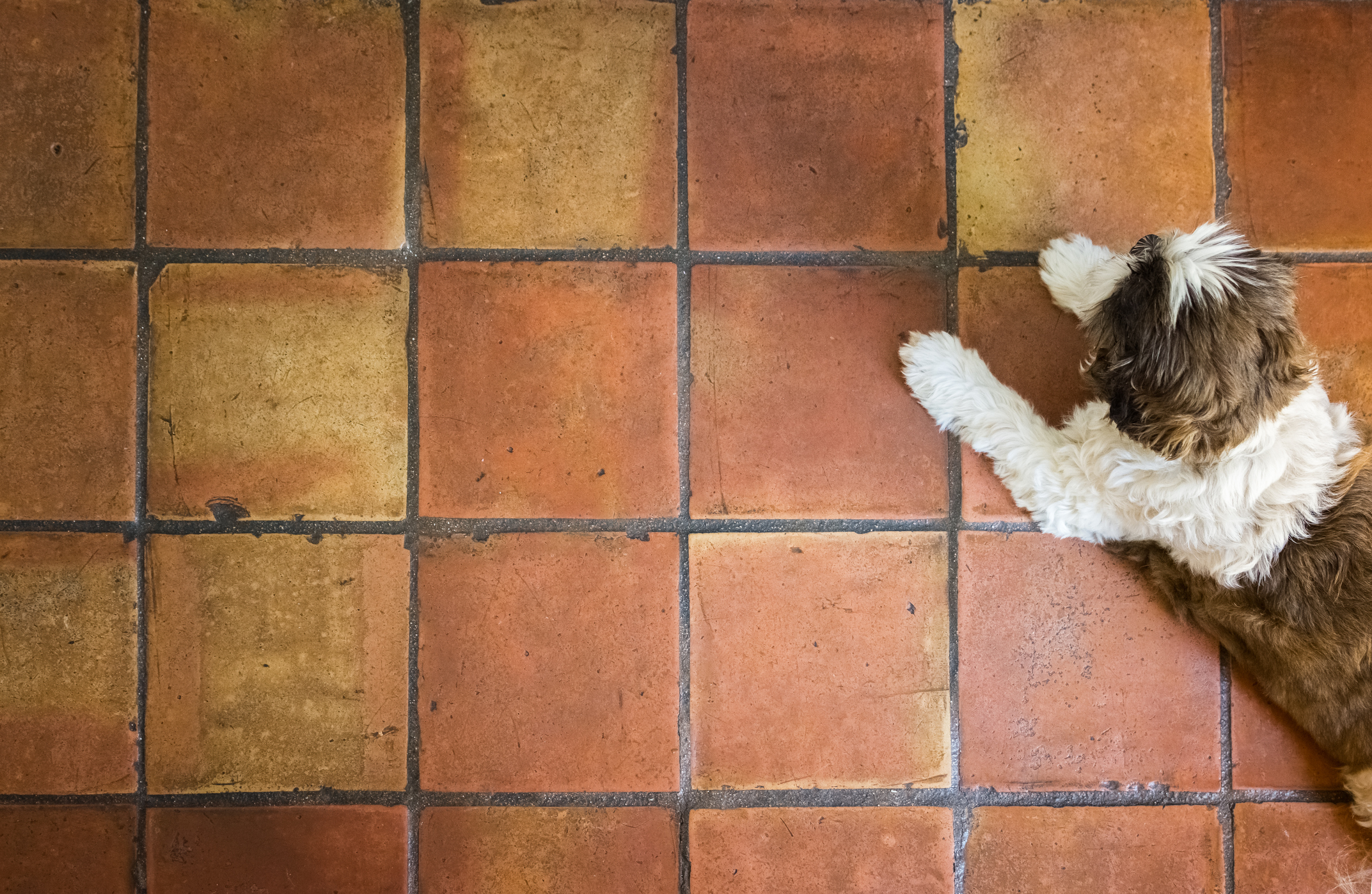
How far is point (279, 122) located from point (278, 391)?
585 mm

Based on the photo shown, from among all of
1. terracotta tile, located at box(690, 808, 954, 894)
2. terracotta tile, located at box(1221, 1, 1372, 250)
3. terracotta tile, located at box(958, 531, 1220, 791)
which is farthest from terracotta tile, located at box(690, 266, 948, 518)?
terracotta tile, located at box(1221, 1, 1372, 250)

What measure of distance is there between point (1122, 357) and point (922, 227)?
0.55 m

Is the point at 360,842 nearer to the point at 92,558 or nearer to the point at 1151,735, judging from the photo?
the point at 92,558

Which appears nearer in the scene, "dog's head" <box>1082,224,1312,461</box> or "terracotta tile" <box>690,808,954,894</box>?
"dog's head" <box>1082,224,1312,461</box>

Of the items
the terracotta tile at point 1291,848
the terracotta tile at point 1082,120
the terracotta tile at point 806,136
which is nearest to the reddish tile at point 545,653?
the terracotta tile at point 806,136

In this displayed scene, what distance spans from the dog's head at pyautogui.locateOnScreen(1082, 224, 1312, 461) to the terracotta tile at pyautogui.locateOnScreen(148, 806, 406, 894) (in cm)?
172

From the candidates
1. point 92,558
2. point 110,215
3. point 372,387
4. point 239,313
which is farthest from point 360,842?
point 110,215

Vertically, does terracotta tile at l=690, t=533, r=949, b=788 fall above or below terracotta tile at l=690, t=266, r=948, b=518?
below

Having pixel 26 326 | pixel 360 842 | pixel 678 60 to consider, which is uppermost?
pixel 678 60

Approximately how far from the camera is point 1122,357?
1560 millimetres

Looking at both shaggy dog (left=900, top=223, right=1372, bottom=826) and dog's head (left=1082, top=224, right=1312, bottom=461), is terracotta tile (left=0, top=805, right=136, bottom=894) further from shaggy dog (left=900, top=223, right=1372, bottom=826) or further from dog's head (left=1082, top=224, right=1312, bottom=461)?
dog's head (left=1082, top=224, right=1312, bottom=461)

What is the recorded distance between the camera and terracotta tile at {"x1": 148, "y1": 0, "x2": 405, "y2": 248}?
1.91 m

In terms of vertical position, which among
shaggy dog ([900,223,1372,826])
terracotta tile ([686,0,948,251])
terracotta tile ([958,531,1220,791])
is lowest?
terracotta tile ([958,531,1220,791])

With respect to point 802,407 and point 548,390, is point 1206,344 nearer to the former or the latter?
point 802,407
